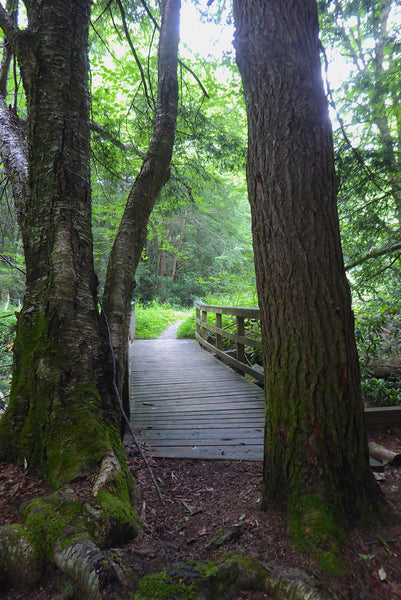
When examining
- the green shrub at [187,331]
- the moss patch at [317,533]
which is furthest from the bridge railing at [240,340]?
the green shrub at [187,331]

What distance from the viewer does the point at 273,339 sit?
6.81 feet

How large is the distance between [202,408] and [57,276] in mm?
3078

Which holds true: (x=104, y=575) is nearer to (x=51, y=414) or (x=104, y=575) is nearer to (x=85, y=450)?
(x=85, y=450)

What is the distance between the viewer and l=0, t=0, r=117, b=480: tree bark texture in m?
2.21

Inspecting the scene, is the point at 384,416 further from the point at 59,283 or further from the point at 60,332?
the point at 59,283

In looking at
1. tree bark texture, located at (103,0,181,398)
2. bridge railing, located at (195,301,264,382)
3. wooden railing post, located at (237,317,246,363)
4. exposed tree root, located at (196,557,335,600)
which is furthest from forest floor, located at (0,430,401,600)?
wooden railing post, located at (237,317,246,363)

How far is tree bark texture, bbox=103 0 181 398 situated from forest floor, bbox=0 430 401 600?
1112mm

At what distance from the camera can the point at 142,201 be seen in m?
3.60

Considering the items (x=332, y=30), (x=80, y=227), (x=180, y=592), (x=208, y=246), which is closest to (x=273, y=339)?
(x=180, y=592)

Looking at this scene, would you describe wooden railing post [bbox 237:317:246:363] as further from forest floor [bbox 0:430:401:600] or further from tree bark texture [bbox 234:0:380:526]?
tree bark texture [bbox 234:0:380:526]

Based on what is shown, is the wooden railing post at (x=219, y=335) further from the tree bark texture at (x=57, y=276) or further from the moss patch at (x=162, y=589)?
the moss patch at (x=162, y=589)

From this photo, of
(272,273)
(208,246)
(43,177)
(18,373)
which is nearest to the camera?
(272,273)

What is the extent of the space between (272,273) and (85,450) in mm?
1599

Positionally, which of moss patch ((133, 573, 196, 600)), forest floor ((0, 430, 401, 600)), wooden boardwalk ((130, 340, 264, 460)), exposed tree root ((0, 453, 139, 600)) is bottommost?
wooden boardwalk ((130, 340, 264, 460))
